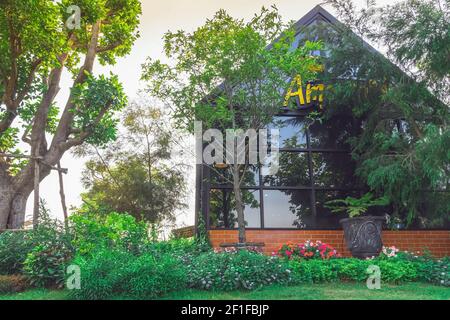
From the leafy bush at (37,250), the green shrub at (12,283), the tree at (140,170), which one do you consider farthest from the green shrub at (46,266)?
→ the tree at (140,170)

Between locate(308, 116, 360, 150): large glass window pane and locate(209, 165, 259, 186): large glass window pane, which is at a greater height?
locate(308, 116, 360, 150): large glass window pane

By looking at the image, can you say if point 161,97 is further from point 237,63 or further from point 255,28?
point 255,28

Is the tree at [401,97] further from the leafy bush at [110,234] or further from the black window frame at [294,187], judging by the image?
the leafy bush at [110,234]

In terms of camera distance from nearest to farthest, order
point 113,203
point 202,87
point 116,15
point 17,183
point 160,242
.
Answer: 1. point 160,242
2. point 202,87
3. point 17,183
4. point 116,15
5. point 113,203

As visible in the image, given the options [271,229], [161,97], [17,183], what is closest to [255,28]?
[161,97]

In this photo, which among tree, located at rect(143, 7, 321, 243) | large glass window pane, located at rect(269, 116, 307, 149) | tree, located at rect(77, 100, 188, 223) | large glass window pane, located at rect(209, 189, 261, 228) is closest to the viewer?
tree, located at rect(143, 7, 321, 243)

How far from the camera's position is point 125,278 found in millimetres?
5746

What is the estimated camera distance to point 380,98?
9914mm

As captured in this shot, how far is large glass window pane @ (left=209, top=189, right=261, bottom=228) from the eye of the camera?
9.93 meters

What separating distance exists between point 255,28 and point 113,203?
350 inches

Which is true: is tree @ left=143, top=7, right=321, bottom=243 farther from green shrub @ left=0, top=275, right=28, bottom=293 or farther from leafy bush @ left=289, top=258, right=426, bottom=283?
green shrub @ left=0, top=275, right=28, bottom=293

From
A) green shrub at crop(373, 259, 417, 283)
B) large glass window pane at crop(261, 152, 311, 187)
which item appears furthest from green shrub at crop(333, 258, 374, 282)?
large glass window pane at crop(261, 152, 311, 187)

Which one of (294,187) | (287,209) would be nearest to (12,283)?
(287,209)

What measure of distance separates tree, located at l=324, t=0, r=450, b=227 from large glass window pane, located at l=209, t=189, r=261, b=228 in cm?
257
